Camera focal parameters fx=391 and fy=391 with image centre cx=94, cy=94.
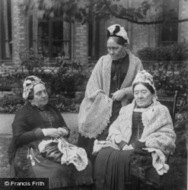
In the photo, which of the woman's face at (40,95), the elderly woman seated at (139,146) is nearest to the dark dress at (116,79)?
the elderly woman seated at (139,146)

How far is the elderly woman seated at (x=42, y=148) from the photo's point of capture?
2777 millimetres

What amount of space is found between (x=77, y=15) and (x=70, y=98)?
62 cm

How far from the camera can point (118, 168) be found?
2709 millimetres

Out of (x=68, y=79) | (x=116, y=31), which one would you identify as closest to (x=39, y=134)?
(x=68, y=79)

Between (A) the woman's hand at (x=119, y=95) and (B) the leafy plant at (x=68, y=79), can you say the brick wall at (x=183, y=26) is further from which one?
(B) the leafy plant at (x=68, y=79)

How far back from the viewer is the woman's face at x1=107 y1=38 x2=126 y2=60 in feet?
9.28

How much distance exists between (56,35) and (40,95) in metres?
0.46

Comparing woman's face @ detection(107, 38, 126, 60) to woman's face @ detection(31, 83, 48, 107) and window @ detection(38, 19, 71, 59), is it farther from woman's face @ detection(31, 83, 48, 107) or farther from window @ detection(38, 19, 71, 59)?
woman's face @ detection(31, 83, 48, 107)

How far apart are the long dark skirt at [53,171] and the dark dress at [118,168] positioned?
8 centimetres

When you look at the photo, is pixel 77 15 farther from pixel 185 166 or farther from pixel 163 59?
pixel 185 166

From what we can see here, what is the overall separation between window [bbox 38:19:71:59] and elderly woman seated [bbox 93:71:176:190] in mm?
580

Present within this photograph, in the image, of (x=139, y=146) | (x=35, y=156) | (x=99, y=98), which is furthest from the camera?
(x=99, y=98)

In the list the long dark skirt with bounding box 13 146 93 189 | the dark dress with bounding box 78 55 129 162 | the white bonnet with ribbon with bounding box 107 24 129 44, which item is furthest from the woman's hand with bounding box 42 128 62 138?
the white bonnet with ribbon with bounding box 107 24 129 44

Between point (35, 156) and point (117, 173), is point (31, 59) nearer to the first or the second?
point (35, 156)
